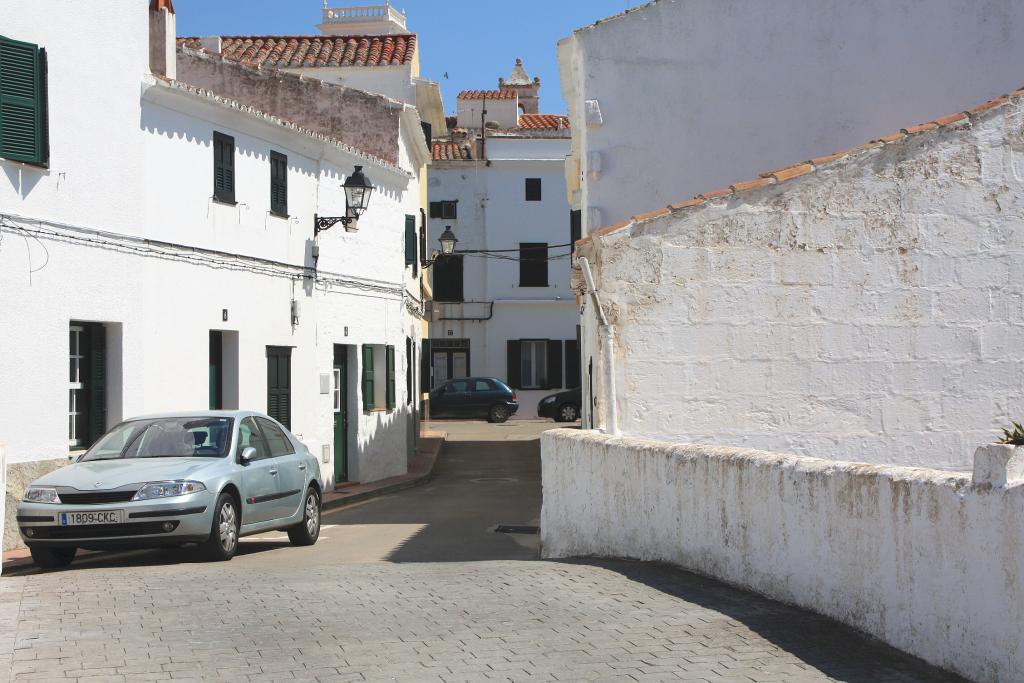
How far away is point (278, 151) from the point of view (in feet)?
65.2

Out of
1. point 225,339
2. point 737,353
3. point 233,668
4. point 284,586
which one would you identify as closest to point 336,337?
point 225,339

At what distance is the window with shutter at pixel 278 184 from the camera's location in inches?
776

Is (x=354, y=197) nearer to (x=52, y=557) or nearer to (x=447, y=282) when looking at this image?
(x=52, y=557)

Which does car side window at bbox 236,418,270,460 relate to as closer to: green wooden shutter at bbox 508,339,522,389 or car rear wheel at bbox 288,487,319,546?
car rear wheel at bbox 288,487,319,546

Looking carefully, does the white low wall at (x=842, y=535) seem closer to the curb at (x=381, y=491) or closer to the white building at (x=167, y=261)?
the white building at (x=167, y=261)

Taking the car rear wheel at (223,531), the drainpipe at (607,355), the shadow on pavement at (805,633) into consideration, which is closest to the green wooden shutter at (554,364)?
the drainpipe at (607,355)

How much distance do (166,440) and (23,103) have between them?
161 inches

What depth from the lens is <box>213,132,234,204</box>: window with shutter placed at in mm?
17984

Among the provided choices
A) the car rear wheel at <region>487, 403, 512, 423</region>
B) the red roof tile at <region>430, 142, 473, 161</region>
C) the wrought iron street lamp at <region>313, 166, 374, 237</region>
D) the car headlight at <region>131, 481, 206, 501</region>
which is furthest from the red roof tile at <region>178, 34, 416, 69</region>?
A: the car headlight at <region>131, 481, 206, 501</region>

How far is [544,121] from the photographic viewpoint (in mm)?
50219

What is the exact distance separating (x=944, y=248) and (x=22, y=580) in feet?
28.4

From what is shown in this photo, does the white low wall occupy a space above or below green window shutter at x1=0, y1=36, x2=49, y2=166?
below

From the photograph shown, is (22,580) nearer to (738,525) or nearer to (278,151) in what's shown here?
(738,525)

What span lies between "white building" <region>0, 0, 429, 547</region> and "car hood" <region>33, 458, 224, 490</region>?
175 cm
